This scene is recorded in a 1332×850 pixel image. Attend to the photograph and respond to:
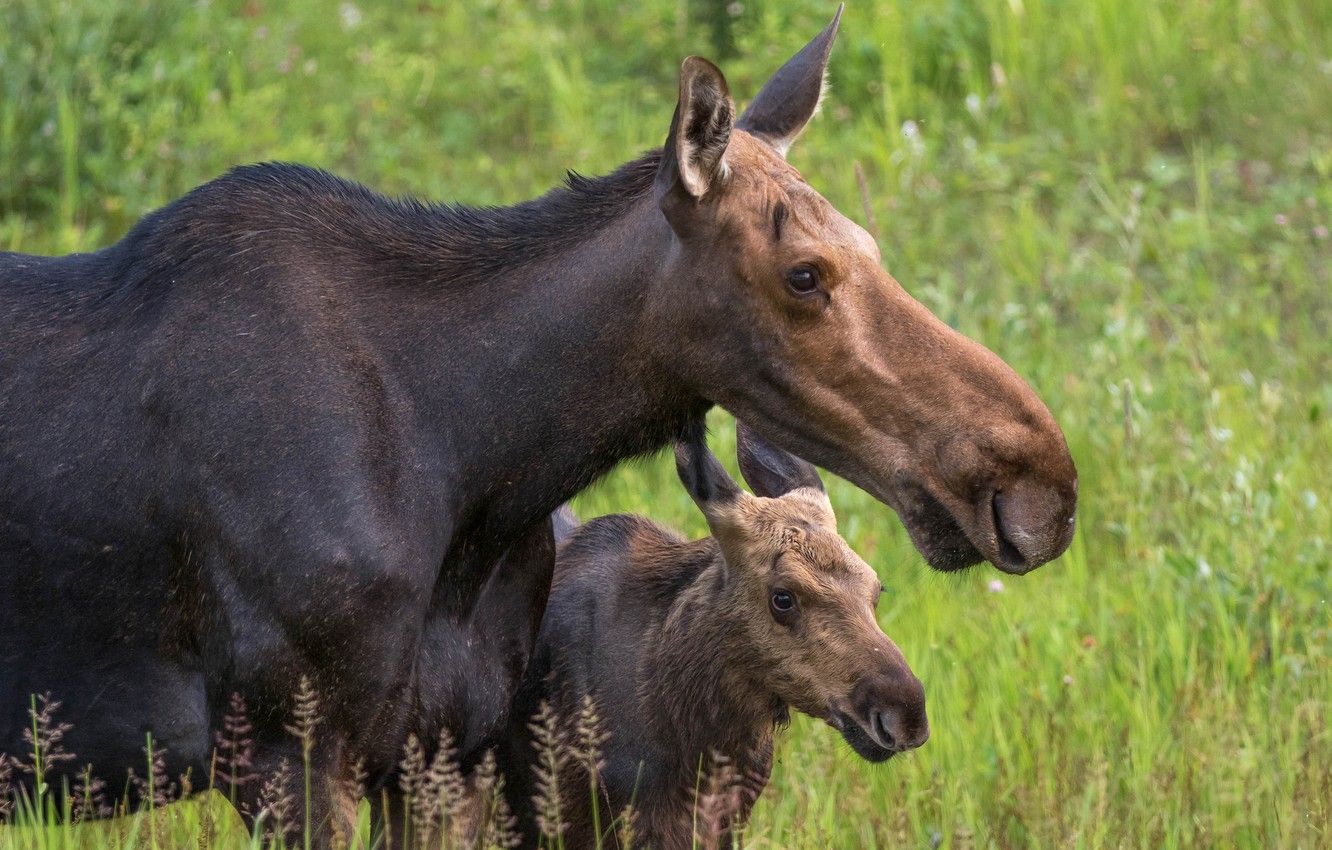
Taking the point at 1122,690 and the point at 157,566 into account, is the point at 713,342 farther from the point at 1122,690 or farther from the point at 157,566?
the point at 1122,690

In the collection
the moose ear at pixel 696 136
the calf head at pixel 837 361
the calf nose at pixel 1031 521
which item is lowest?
the calf nose at pixel 1031 521

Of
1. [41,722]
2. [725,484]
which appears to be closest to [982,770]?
[725,484]

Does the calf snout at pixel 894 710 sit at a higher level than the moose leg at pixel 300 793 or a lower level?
lower

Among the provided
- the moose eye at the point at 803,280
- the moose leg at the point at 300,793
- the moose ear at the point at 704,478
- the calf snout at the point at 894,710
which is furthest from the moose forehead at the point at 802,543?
the moose leg at the point at 300,793

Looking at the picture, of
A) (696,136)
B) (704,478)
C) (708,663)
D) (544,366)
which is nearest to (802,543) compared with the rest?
(704,478)

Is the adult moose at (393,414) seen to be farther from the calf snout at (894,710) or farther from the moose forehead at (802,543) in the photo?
the moose forehead at (802,543)

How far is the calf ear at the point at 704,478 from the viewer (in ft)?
16.4

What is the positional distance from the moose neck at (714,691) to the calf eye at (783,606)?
13cm

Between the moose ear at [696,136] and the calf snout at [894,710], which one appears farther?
the calf snout at [894,710]

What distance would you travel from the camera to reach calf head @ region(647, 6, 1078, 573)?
397cm

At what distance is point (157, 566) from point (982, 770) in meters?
2.58

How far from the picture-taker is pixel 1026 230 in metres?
9.22

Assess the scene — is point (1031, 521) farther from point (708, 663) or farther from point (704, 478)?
point (708, 663)

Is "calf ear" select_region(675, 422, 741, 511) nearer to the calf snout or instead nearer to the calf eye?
the calf eye
